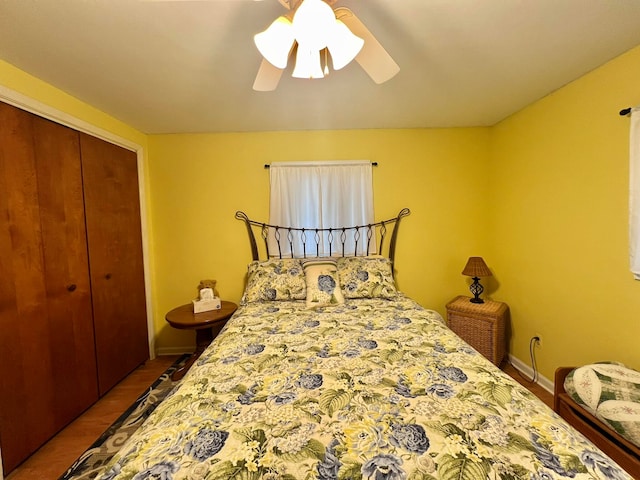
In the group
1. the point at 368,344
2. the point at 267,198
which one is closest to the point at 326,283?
the point at 368,344

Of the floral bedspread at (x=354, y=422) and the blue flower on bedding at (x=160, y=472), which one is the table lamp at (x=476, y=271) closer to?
the floral bedspread at (x=354, y=422)

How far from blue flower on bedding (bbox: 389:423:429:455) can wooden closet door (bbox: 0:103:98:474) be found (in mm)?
2005

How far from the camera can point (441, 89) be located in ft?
6.30

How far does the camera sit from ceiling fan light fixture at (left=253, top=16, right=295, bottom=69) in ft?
3.25

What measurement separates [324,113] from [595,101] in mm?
1783

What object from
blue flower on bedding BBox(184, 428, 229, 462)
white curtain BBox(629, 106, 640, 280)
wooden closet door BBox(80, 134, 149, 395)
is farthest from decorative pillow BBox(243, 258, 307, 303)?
white curtain BBox(629, 106, 640, 280)

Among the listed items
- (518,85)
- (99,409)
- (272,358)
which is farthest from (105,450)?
(518,85)

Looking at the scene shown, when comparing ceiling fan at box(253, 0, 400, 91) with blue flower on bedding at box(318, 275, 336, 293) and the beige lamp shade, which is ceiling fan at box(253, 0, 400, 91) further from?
the beige lamp shade

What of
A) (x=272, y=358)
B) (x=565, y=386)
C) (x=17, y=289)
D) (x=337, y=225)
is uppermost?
(x=337, y=225)

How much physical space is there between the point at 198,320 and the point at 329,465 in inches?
72.5

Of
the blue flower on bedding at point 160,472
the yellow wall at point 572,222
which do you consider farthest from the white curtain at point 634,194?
the blue flower on bedding at point 160,472

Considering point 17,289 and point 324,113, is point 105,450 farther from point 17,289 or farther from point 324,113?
point 324,113

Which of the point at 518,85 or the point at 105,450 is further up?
the point at 518,85

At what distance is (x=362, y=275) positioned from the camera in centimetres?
235
